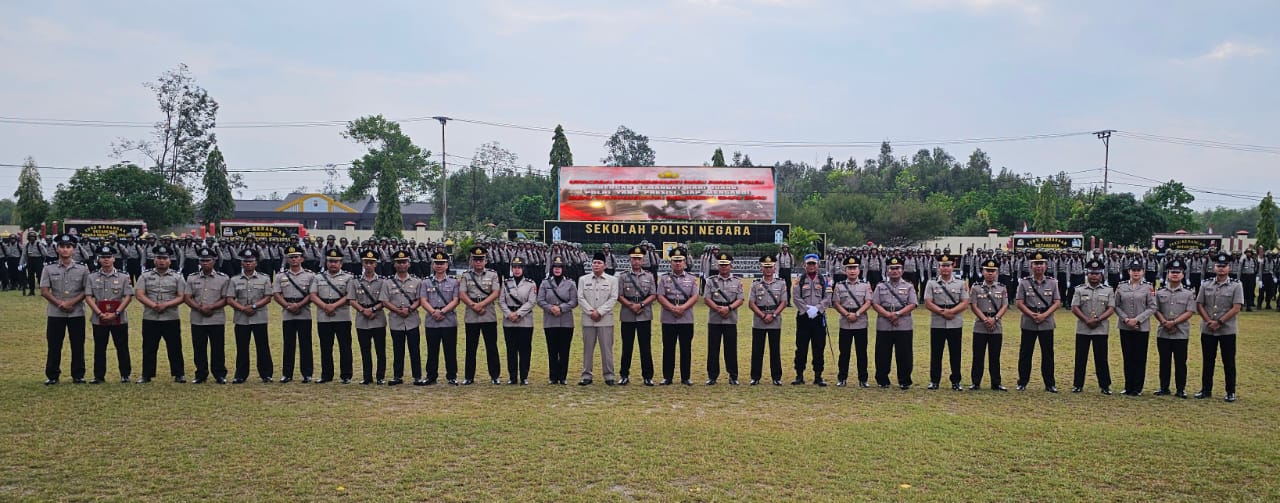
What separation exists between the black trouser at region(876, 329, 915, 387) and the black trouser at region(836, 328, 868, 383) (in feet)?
0.53

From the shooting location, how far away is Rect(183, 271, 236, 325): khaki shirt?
9.02 meters

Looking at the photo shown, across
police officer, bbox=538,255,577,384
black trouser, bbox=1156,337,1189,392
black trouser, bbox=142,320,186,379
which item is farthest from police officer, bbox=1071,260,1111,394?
black trouser, bbox=142,320,186,379

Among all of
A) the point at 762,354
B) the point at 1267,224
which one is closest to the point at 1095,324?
the point at 762,354

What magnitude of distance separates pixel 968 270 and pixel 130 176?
38.9 metres

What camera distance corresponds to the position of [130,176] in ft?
135

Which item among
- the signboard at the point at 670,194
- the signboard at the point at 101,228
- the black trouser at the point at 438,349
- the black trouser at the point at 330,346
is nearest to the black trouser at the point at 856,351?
the black trouser at the point at 438,349

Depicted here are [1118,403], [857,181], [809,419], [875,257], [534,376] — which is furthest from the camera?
[857,181]

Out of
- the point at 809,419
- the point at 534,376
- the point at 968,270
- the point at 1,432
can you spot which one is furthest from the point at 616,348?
the point at 968,270

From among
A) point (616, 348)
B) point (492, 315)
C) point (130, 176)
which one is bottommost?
point (616, 348)

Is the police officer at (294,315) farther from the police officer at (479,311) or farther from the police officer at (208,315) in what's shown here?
the police officer at (479,311)

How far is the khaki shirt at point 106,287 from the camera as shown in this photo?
876 centimetres

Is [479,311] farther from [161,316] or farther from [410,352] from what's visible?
[161,316]

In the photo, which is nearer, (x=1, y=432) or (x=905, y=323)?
(x=1, y=432)

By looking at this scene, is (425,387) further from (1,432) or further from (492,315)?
(1,432)
